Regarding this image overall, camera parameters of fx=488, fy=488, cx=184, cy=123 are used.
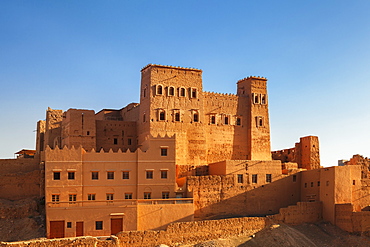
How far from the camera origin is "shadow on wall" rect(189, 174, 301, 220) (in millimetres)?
41156

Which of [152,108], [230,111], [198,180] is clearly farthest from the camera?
[230,111]

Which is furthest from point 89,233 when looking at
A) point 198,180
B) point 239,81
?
point 239,81

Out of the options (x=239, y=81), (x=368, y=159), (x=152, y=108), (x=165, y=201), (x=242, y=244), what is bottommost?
(x=242, y=244)

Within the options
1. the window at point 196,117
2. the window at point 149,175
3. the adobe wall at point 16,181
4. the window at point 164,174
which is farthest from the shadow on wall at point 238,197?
the adobe wall at point 16,181

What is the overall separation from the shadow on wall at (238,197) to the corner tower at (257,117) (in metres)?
6.56

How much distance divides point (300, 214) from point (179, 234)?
11.8 metres

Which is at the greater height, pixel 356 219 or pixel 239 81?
pixel 239 81

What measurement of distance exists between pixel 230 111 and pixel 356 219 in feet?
55.6

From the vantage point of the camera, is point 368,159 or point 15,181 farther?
point 368,159

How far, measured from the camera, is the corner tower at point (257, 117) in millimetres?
51500

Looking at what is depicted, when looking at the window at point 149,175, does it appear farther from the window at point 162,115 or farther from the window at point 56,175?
the window at point 162,115

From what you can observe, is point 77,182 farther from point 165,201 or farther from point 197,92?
point 197,92

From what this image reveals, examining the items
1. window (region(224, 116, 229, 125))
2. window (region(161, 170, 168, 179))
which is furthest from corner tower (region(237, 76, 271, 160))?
window (region(161, 170, 168, 179))

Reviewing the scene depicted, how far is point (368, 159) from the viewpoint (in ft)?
156
